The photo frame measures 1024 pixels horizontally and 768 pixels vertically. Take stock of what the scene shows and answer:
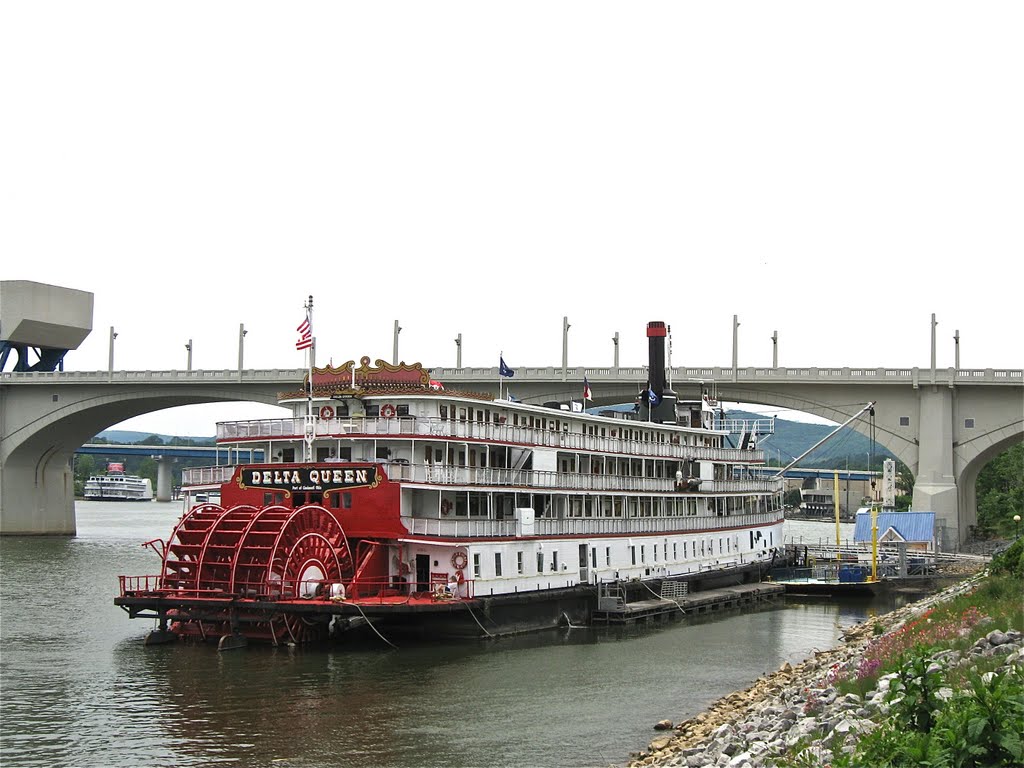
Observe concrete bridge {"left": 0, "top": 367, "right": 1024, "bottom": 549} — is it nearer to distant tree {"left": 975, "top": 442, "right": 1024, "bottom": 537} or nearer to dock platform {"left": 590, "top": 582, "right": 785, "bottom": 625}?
distant tree {"left": 975, "top": 442, "right": 1024, "bottom": 537}

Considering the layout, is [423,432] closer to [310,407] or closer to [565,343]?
[310,407]

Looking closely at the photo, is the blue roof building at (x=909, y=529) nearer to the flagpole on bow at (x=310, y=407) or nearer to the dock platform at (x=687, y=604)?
the dock platform at (x=687, y=604)

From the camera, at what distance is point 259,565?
3002 cm

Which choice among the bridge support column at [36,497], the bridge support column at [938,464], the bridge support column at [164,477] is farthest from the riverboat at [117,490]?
the bridge support column at [938,464]

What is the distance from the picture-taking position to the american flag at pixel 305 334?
1319 inches

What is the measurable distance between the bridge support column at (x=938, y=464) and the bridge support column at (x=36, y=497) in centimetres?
5548

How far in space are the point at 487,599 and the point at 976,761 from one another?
2112 centimetres

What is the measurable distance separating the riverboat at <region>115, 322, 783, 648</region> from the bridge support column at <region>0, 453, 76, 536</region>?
157 ft

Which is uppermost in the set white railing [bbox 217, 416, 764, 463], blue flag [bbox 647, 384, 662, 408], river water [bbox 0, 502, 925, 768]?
blue flag [bbox 647, 384, 662, 408]

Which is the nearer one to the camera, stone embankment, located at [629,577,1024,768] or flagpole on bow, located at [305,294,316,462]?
stone embankment, located at [629,577,1024,768]

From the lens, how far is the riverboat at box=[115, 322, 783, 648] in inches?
1190

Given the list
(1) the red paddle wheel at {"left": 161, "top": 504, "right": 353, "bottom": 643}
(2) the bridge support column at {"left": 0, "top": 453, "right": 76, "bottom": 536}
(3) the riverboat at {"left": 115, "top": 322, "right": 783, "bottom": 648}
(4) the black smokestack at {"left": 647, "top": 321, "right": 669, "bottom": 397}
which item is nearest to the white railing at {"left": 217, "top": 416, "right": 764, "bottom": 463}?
(3) the riverboat at {"left": 115, "top": 322, "right": 783, "bottom": 648}

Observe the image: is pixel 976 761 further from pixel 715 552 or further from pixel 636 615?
pixel 715 552

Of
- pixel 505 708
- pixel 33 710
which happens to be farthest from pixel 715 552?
pixel 33 710
